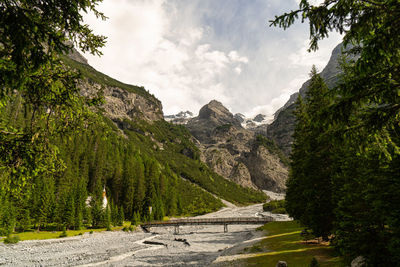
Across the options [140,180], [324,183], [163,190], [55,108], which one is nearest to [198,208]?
[163,190]

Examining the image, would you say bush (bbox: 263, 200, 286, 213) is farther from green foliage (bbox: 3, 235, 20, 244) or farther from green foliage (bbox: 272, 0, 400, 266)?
green foliage (bbox: 272, 0, 400, 266)

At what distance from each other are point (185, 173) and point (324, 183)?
17172 cm

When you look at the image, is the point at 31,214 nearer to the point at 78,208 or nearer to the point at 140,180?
the point at 78,208

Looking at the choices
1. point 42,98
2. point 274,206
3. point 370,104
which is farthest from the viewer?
point 274,206

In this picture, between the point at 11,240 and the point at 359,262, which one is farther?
the point at 11,240

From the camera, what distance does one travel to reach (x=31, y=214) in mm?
49000

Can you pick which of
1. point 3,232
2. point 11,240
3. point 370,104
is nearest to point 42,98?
point 370,104

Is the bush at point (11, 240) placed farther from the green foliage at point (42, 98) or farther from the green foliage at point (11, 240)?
the green foliage at point (42, 98)

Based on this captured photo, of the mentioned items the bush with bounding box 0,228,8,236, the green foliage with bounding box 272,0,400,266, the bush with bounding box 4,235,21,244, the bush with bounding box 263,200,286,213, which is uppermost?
the green foliage with bounding box 272,0,400,266

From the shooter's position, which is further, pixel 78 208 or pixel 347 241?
pixel 78 208

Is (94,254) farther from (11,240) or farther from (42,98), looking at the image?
(42,98)

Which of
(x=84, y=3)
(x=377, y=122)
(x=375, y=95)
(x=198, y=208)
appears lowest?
(x=198, y=208)

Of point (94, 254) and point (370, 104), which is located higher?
point (370, 104)

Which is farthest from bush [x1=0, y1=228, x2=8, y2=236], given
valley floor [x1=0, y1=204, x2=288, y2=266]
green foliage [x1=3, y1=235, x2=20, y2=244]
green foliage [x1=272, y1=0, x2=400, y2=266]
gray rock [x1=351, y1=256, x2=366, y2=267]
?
green foliage [x1=272, y1=0, x2=400, y2=266]
